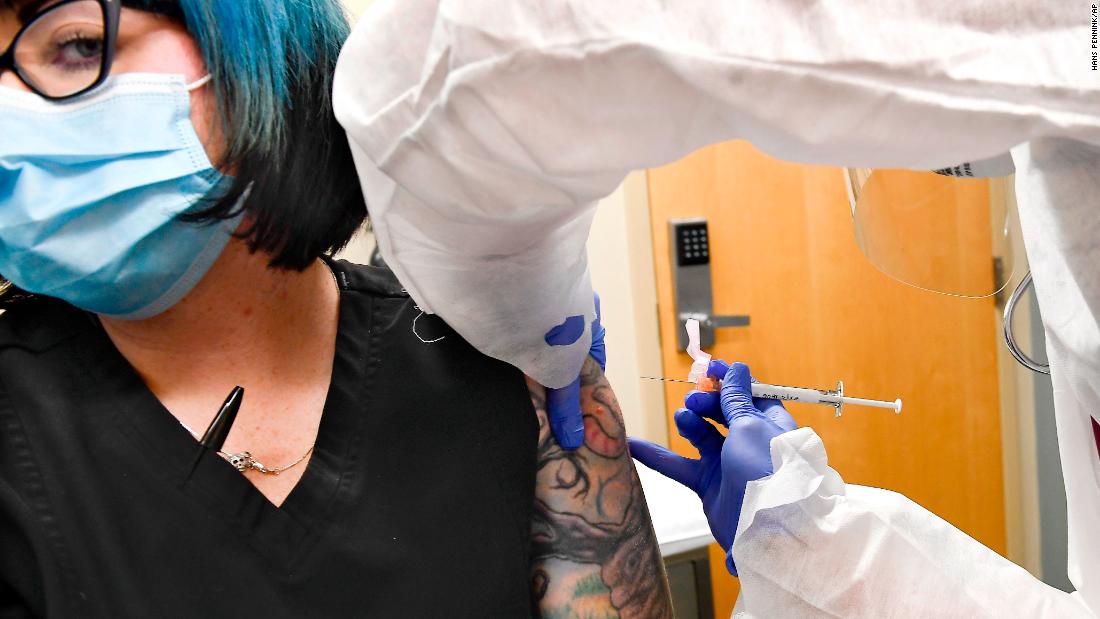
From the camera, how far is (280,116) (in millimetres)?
947

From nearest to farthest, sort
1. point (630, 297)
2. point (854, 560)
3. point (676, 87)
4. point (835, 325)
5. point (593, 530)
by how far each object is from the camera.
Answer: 1. point (676, 87)
2. point (854, 560)
3. point (593, 530)
4. point (835, 325)
5. point (630, 297)

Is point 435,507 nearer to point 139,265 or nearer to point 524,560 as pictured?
point 524,560

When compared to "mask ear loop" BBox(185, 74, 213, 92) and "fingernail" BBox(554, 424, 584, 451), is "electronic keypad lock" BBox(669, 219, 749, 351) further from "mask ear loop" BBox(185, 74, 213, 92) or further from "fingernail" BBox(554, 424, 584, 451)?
"mask ear loop" BBox(185, 74, 213, 92)

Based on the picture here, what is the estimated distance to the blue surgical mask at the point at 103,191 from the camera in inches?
33.2

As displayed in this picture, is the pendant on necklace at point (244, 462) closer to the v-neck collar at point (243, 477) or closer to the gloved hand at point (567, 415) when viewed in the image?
the v-neck collar at point (243, 477)

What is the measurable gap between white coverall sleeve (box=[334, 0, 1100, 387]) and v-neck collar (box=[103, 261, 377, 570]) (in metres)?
0.43

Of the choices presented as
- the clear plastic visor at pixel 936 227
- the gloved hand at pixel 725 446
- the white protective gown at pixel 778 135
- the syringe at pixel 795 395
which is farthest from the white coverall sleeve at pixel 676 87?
the syringe at pixel 795 395

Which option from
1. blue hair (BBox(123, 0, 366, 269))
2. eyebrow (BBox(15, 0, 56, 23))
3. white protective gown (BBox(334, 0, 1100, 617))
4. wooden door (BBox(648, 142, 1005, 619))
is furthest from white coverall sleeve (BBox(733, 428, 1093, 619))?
wooden door (BBox(648, 142, 1005, 619))

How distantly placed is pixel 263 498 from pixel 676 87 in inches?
24.8

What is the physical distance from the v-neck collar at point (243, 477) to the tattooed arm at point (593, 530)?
248 millimetres

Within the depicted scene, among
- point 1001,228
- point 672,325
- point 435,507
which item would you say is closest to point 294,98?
point 435,507

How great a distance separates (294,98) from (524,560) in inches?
23.5

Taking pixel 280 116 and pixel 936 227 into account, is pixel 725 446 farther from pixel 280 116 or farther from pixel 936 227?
pixel 280 116

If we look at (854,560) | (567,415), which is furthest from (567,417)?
(854,560)
